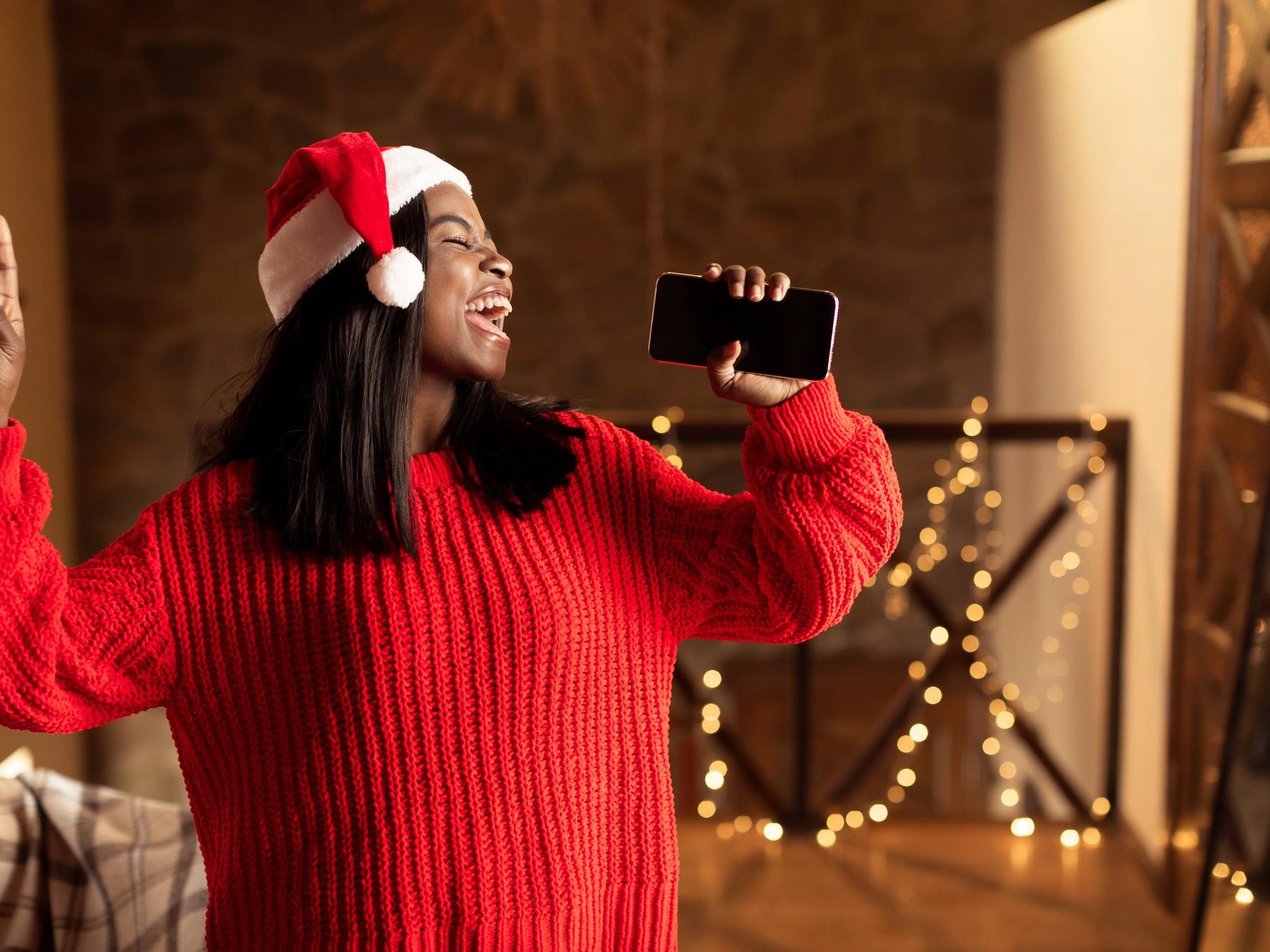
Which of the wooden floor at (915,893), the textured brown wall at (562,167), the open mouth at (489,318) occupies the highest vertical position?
the textured brown wall at (562,167)

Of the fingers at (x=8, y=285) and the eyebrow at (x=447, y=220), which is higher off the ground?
the eyebrow at (x=447, y=220)

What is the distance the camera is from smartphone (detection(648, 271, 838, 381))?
2.59 feet

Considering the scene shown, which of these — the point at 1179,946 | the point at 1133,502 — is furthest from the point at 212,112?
the point at 1179,946

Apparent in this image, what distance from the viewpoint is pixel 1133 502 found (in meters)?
2.36

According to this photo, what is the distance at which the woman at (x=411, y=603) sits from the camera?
31.0 inches

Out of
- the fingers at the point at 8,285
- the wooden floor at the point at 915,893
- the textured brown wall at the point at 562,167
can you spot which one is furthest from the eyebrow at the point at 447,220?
the textured brown wall at the point at 562,167

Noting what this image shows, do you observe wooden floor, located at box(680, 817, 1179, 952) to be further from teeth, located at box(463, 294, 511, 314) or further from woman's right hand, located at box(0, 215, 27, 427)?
woman's right hand, located at box(0, 215, 27, 427)

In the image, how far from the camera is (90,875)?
4.26 feet

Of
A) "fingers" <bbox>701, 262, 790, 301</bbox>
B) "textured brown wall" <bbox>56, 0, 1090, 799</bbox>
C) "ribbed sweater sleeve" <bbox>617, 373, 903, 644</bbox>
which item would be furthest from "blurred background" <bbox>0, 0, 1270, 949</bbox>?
"fingers" <bbox>701, 262, 790, 301</bbox>

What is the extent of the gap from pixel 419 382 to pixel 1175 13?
6.16 feet

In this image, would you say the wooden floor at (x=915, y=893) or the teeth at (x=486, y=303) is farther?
the wooden floor at (x=915, y=893)

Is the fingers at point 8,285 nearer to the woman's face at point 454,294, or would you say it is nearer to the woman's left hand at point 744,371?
the woman's face at point 454,294

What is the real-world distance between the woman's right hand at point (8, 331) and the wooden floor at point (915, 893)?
4.98 ft

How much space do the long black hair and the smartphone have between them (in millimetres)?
132
